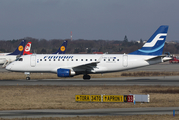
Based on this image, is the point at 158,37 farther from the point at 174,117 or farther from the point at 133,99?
the point at 174,117

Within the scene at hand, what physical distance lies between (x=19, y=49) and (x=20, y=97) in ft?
252

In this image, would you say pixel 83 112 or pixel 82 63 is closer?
pixel 83 112

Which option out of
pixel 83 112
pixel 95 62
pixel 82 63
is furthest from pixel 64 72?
pixel 83 112

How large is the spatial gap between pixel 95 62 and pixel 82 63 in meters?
2.30

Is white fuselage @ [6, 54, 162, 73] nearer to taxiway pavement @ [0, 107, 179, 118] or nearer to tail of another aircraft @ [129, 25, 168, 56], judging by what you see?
tail of another aircraft @ [129, 25, 168, 56]

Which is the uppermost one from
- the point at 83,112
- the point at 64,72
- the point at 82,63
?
the point at 82,63

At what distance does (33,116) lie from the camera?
1592cm

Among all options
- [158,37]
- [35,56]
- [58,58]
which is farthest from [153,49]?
[35,56]

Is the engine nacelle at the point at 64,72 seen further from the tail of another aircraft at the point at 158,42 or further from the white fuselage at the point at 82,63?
the tail of another aircraft at the point at 158,42

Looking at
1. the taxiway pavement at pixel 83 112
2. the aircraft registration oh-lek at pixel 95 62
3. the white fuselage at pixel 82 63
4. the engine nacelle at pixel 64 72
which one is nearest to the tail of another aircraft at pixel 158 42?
the aircraft registration oh-lek at pixel 95 62

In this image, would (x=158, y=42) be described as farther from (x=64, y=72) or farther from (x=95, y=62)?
(x=64, y=72)

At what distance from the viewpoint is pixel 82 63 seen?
1610 inches

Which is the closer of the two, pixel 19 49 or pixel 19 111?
pixel 19 111

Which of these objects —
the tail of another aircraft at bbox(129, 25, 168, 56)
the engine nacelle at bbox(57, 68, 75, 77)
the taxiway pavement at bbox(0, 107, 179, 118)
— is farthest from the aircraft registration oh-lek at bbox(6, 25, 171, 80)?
the taxiway pavement at bbox(0, 107, 179, 118)
